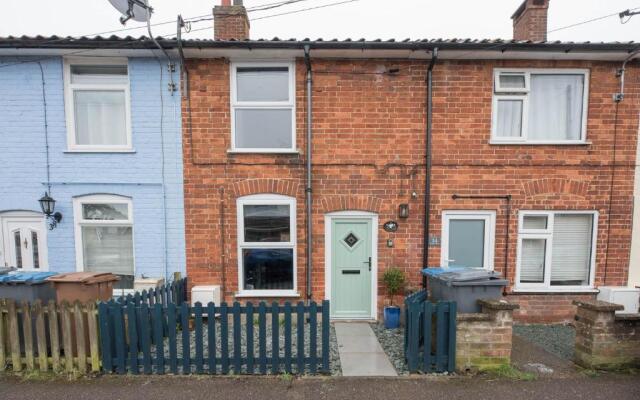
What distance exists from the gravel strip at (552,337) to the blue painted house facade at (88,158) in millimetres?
6512

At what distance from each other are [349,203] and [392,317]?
7.44ft

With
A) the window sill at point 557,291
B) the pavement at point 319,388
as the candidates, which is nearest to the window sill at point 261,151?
the pavement at point 319,388

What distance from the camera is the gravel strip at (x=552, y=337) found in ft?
15.6

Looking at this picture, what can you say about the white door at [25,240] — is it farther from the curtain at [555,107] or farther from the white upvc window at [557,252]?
the curtain at [555,107]

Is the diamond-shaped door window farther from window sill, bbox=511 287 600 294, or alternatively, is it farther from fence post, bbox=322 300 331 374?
window sill, bbox=511 287 600 294

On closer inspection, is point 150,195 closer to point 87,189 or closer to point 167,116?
point 87,189

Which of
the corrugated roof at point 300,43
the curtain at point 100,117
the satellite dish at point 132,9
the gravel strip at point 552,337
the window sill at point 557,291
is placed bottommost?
the gravel strip at point 552,337

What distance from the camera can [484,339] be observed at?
403 centimetres

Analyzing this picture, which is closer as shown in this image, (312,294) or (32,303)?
(32,303)

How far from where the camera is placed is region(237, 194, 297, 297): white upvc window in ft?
18.7

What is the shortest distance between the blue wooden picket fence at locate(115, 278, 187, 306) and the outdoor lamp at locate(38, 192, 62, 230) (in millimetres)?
2260

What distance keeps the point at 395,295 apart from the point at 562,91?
5.09 metres

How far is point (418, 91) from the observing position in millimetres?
5652

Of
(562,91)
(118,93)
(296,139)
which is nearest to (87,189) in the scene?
(118,93)
